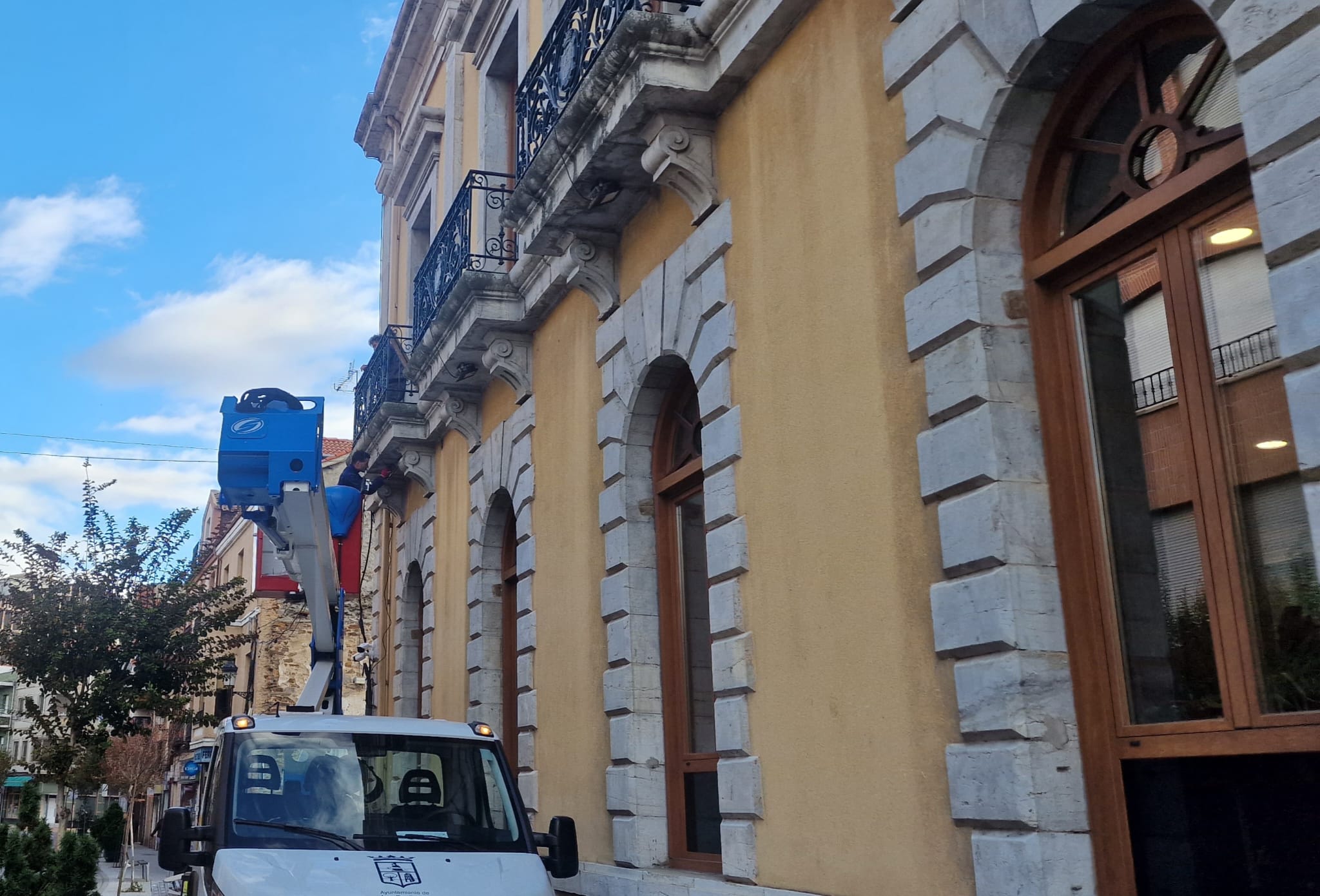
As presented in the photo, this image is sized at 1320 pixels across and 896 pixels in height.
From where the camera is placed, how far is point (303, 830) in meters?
5.56

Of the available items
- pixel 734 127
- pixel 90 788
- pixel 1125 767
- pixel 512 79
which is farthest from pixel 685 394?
pixel 90 788

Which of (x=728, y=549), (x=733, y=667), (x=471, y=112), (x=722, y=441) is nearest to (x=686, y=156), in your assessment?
(x=722, y=441)

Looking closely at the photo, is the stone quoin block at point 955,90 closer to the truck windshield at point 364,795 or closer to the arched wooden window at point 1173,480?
the arched wooden window at point 1173,480

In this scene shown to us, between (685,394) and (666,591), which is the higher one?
(685,394)

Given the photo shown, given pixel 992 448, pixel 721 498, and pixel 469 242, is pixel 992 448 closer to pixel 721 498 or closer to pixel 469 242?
pixel 721 498

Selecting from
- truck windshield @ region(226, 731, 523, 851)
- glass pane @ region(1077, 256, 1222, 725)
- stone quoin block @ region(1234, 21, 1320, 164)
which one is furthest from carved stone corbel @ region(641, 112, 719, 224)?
stone quoin block @ region(1234, 21, 1320, 164)

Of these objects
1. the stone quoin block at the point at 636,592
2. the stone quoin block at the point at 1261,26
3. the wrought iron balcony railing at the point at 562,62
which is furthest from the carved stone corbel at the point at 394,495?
the stone quoin block at the point at 1261,26

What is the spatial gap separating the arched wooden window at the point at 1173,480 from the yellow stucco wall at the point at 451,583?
824cm

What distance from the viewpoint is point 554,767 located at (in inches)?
362

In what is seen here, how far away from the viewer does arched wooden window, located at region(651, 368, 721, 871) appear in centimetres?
743

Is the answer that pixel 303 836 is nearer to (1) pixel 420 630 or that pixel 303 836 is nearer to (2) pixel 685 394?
(2) pixel 685 394

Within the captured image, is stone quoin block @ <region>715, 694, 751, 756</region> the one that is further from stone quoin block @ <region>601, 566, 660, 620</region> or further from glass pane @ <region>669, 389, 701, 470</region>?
glass pane @ <region>669, 389, 701, 470</region>

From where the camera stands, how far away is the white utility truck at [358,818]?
5.32 m

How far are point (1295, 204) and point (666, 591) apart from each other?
5.09 meters
